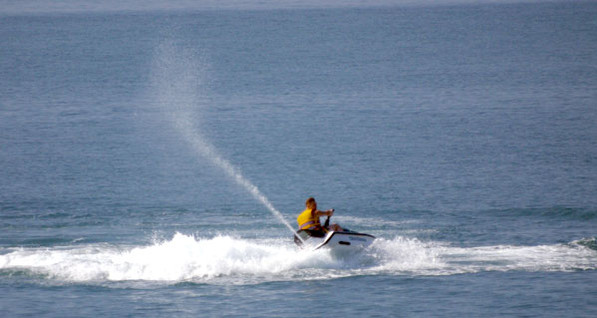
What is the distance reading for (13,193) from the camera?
127 feet

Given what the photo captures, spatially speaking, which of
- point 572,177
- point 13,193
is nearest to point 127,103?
point 13,193

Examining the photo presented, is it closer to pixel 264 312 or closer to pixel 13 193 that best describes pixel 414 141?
pixel 13 193

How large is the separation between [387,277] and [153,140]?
31840 millimetres

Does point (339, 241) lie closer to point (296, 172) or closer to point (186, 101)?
point (296, 172)

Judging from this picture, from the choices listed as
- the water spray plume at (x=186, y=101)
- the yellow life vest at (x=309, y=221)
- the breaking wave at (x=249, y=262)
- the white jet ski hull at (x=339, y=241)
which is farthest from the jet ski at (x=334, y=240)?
the water spray plume at (x=186, y=101)

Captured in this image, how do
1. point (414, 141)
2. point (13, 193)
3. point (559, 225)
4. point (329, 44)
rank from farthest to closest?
point (329, 44) < point (414, 141) < point (13, 193) < point (559, 225)

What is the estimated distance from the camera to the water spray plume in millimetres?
44300

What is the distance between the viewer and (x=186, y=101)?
7281cm

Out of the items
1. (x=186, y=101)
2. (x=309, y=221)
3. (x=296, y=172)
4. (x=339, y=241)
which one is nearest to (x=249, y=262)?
(x=309, y=221)

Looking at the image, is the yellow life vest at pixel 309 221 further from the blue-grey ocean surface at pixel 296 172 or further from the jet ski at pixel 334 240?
the blue-grey ocean surface at pixel 296 172

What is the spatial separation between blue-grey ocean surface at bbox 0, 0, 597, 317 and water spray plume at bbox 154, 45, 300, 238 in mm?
267

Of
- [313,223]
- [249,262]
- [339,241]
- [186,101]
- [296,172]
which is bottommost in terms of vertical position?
[249,262]

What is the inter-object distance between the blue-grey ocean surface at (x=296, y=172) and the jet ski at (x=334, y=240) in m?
0.30

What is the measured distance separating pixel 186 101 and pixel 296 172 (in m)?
29.3
